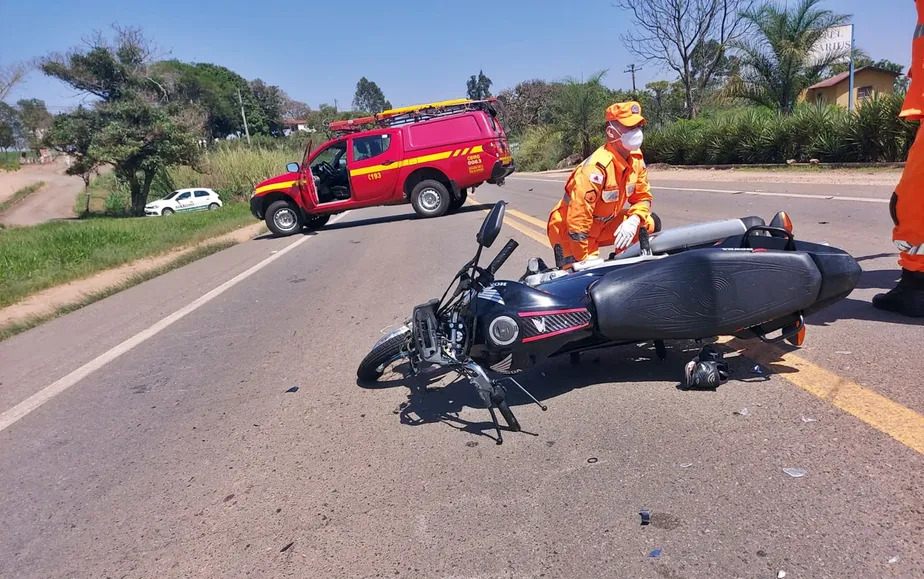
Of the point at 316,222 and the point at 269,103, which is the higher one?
the point at 269,103

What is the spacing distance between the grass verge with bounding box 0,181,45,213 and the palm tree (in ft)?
149

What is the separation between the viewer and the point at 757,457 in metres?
2.98

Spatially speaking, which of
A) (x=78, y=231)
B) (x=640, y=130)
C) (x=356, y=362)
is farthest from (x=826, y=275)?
(x=78, y=231)

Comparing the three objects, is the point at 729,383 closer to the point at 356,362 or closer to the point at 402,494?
the point at 402,494

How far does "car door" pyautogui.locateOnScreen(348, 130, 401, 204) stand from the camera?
51.2 ft

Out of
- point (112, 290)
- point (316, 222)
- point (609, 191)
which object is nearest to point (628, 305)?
point (609, 191)

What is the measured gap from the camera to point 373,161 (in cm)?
1566

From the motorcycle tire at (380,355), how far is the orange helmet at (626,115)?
2.07 meters

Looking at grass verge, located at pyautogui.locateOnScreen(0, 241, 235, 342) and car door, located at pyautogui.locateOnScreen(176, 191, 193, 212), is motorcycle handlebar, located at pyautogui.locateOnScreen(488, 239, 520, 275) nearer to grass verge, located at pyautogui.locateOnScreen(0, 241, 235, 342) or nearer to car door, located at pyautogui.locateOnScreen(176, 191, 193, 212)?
grass verge, located at pyautogui.locateOnScreen(0, 241, 235, 342)

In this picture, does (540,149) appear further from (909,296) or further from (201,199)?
(909,296)

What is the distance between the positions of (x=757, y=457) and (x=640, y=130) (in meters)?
2.49

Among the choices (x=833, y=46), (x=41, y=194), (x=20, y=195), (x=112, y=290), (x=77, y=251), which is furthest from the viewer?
(x=41, y=194)

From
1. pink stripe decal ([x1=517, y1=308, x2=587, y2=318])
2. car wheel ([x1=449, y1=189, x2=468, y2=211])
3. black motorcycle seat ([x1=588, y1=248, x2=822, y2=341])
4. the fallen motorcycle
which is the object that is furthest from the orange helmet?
car wheel ([x1=449, y1=189, x2=468, y2=211])

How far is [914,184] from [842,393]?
1.74 m
